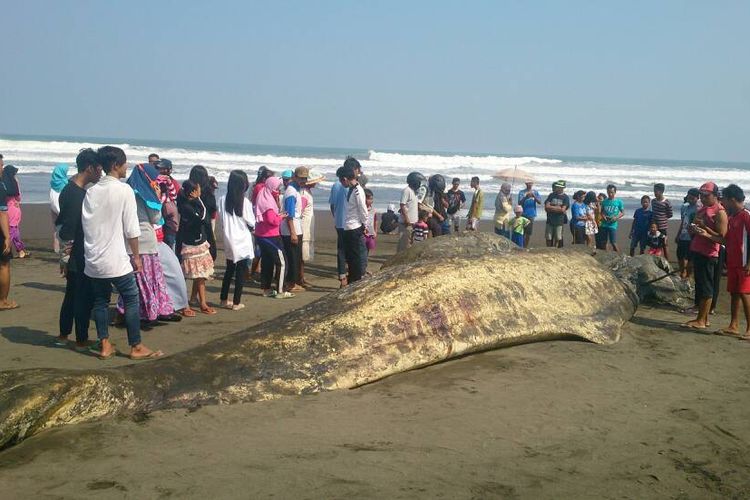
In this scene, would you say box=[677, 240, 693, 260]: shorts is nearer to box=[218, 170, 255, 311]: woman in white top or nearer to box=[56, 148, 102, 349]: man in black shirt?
box=[218, 170, 255, 311]: woman in white top

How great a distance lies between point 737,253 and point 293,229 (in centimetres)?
565

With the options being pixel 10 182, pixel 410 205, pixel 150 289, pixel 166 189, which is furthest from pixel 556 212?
pixel 10 182

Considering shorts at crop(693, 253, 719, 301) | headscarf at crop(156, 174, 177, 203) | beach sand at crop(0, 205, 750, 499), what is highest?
headscarf at crop(156, 174, 177, 203)

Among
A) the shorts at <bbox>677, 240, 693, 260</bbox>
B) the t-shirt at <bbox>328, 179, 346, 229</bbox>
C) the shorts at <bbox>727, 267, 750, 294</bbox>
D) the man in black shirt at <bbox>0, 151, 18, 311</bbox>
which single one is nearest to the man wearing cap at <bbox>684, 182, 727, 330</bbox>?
the shorts at <bbox>727, 267, 750, 294</bbox>

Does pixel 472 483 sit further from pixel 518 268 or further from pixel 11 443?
pixel 518 268

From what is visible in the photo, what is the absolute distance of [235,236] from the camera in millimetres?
9133

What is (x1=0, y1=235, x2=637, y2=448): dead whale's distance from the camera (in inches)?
188

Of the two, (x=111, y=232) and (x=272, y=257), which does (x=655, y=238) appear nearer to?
(x=272, y=257)

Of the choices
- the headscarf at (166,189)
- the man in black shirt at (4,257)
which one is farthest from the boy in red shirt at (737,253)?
the man in black shirt at (4,257)

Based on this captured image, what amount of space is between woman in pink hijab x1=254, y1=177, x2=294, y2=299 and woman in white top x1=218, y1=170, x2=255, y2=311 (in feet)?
1.42

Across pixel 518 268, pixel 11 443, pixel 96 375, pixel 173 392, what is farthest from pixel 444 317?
pixel 11 443

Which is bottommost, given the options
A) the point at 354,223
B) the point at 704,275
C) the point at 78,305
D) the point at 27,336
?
the point at 27,336

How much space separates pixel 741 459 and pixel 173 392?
371cm

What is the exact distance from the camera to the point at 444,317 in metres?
6.54
